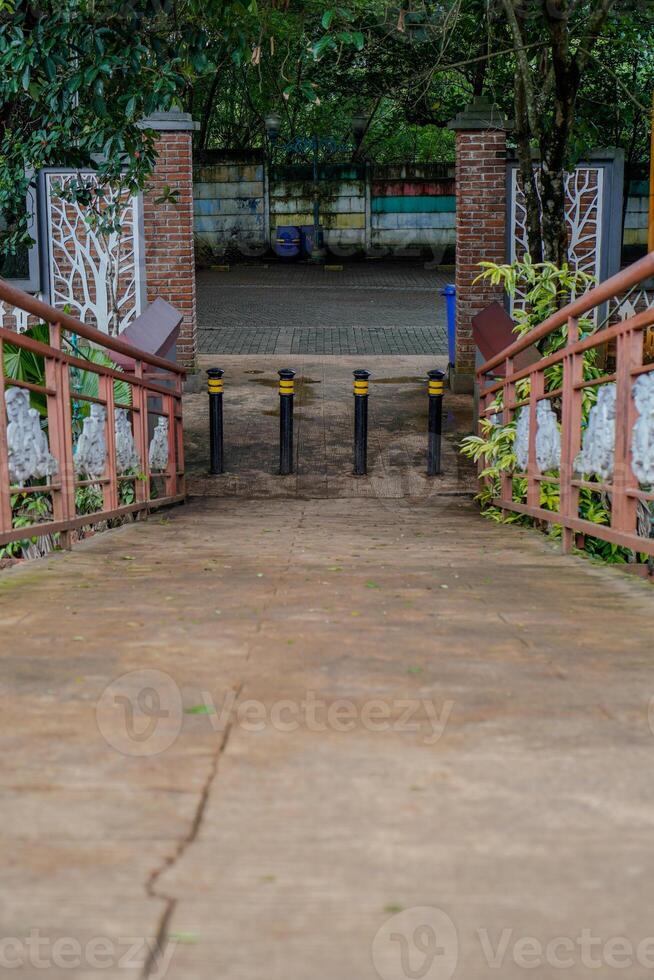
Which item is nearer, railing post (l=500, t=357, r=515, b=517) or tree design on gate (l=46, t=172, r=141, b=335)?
railing post (l=500, t=357, r=515, b=517)

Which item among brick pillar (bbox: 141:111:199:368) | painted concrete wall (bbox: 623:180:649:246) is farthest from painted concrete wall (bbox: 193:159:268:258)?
brick pillar (bbox: 141:111:199:368)

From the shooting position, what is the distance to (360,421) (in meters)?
10.3

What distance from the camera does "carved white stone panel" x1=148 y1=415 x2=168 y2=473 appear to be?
909 cm

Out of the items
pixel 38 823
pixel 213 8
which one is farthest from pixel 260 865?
pixel 213 8

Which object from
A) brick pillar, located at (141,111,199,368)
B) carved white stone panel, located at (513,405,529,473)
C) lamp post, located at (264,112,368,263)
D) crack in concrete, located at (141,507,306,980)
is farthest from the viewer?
lamp post, located at (264,112,368,263)

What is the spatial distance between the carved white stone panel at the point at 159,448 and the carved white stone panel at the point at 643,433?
5084mm

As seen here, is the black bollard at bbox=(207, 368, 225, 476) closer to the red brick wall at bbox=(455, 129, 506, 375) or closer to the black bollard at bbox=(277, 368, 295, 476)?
the black bollard at bbox=(277, 368, 295, 476)

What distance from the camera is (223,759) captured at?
2.30 metres

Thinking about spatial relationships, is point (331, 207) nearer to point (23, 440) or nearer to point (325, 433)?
point (325, 433)

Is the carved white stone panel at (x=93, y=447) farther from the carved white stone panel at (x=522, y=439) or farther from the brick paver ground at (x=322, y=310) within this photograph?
the brick paver ground at (x=322, y=310)

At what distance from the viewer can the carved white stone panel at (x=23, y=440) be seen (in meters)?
5.16

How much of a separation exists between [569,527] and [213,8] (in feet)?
12.5

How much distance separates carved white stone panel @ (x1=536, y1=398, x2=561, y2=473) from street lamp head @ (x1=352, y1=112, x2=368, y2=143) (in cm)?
2322

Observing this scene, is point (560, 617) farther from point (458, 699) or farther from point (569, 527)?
point (569, 527)
